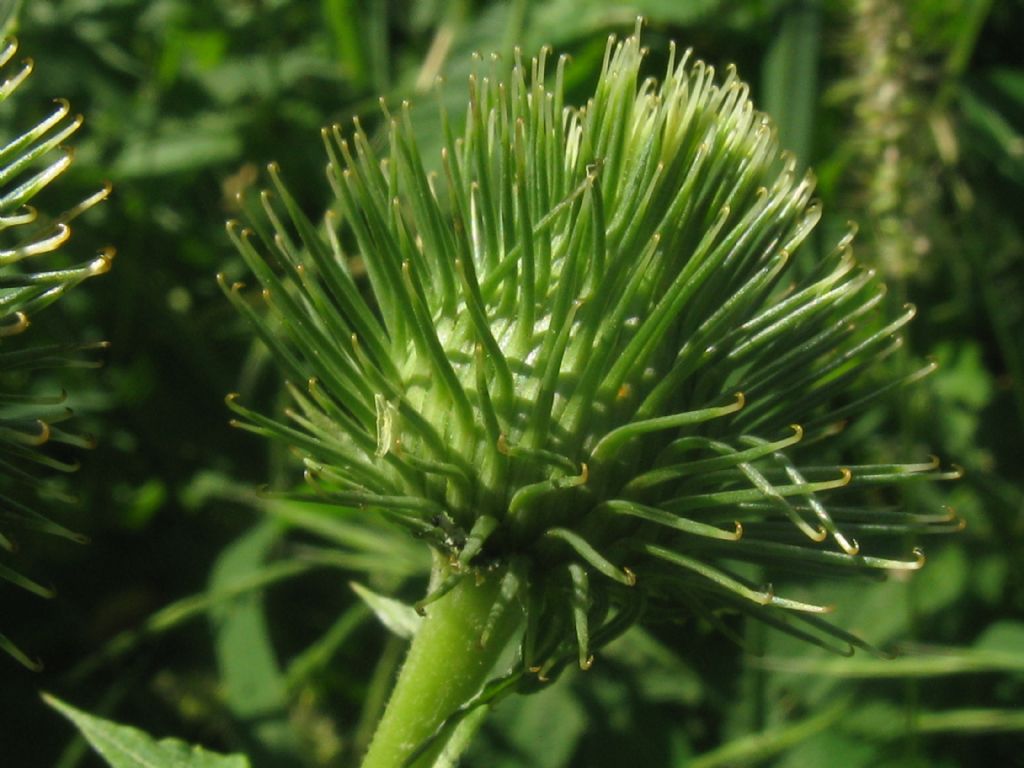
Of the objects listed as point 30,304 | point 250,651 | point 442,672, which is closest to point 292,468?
point 250,651

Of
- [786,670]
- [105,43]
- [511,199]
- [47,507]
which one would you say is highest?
[105,43]

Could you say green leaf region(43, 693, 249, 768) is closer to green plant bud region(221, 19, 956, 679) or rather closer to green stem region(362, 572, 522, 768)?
green stem region(362, 572, 522, 768)

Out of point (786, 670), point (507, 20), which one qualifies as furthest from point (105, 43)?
point (786, 670)

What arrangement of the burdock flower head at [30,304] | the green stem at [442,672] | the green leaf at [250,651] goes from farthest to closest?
the green leaf at [250,651] → the green stem at [442,672] → the burdock flower head at [30,304]

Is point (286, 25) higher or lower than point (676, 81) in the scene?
higher

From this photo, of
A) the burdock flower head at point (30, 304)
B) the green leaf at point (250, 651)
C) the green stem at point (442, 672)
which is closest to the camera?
the burdock flower head at point (30, 304)

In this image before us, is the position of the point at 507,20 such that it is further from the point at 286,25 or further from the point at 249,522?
the point at 249,522

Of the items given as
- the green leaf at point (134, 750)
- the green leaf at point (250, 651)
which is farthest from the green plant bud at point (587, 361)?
the green leaf at point (250, 651)

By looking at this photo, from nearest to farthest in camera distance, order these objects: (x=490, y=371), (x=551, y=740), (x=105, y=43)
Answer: (x=490, y=371), (x=551, y=740), (x=105, y=43)

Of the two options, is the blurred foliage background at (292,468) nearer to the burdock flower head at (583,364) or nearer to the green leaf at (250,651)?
the green leaf at (250,651)
